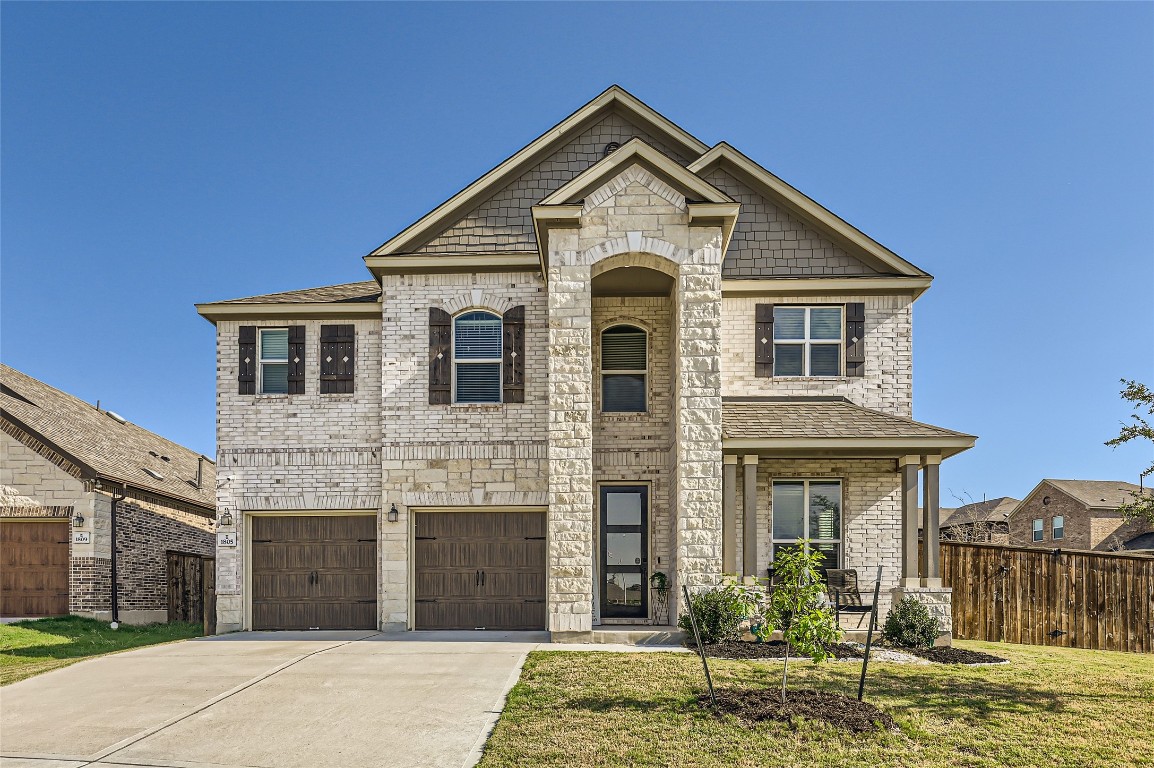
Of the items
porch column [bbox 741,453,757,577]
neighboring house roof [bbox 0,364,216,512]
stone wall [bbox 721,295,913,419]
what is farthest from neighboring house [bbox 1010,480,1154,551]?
neighboring house roof [bbox 0,364,216,512]

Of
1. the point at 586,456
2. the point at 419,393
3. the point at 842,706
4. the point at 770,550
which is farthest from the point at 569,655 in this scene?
→ the point at 419,393

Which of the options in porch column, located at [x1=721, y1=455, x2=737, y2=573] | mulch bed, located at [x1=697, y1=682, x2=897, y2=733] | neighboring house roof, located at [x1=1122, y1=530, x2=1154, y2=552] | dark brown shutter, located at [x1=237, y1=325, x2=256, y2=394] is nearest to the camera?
mulch bed, located at [x1=697, y1=682, x2=897, y2=733]

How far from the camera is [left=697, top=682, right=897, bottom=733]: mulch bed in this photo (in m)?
7.86

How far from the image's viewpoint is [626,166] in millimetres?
12859

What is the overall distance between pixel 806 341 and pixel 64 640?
44.3 feet

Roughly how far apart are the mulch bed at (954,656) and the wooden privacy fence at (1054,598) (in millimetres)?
3634

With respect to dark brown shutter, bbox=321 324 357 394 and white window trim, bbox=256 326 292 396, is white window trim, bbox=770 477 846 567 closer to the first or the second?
dark brown shutter, bbox=321 324 357 394

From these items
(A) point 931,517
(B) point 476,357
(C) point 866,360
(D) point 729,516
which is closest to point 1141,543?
(C) point 866,360

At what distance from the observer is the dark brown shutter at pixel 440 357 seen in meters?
14.9

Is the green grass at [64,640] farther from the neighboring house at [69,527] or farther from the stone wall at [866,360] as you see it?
the stone wall at [866,360]

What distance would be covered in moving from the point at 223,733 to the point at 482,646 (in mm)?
4579

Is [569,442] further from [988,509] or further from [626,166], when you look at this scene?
[988,509]

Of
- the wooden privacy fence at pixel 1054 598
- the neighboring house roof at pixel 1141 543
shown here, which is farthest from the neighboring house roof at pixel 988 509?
the wooden privacy fence at pixel 1054 598

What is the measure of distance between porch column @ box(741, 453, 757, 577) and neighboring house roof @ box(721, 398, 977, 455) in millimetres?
458
